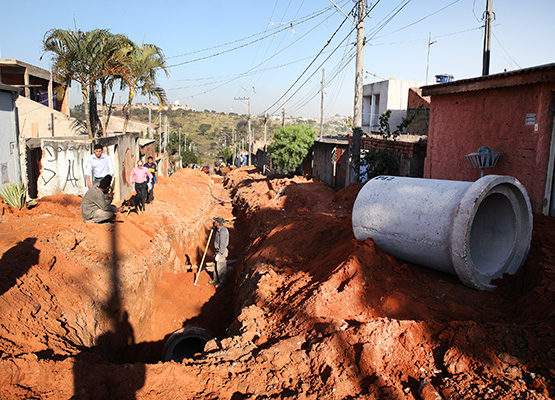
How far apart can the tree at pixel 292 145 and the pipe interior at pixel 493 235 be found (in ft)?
52.4

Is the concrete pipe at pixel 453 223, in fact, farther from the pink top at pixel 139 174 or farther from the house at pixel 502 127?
the pink top at pixel 139 174

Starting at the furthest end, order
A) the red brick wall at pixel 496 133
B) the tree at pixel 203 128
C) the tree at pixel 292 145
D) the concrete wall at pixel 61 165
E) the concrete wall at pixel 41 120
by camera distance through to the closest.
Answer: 1. the tree at pixel 203 128
2. the tree at pixel 292 145
3. the concrete wall at pixel 41 120
4. the concrete wall at pixel 61 165
5. the red brick wall at pixel 496 133

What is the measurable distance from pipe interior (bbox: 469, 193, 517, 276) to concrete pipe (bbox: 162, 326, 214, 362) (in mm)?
5069

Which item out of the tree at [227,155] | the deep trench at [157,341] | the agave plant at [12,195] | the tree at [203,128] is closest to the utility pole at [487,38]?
the deep trench at [157,341]

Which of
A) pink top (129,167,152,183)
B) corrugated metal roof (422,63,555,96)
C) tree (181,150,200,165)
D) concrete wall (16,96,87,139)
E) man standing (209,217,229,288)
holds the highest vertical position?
corrugated metal roof (422,63,555,96)

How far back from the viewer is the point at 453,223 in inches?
218

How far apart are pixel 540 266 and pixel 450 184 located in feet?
5.27

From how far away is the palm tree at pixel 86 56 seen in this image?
14500mm

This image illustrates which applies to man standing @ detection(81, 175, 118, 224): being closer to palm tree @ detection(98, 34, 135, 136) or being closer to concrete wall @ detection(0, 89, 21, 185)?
concrete wall @ detection(0, 89, 21, 185)

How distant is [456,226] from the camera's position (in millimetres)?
5469

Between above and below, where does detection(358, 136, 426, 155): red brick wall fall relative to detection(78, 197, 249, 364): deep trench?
above

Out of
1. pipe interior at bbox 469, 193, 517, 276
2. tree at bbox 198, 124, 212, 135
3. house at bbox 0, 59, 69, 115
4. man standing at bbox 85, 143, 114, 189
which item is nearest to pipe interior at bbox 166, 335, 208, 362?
man standing at bbox 85, 143, 114, 189

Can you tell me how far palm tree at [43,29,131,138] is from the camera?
1450 centimetres

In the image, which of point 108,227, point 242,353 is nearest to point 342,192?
point 108,227
